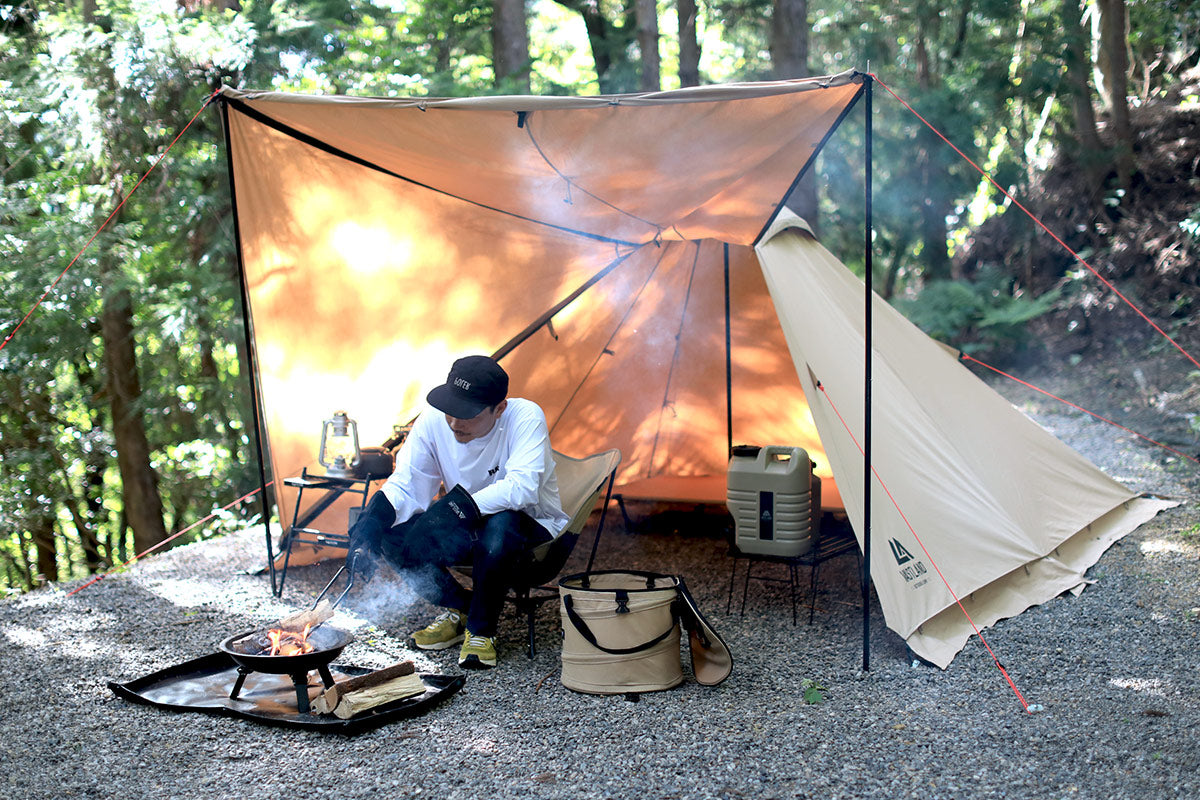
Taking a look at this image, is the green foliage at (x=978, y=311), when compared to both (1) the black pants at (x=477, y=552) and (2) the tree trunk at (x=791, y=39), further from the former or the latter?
(1) the black pants at (x=477, y=552)

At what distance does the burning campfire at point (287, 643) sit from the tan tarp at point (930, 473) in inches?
68.1

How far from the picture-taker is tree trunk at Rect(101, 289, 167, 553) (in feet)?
23.3

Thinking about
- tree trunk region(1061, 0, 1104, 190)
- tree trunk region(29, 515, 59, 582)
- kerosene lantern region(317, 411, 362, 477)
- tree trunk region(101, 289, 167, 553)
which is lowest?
tree trunk region(29, 515, 59, 582)

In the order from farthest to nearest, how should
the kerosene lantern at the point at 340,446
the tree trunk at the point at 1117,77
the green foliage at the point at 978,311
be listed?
the green foliage at the point at 978,311 → the tree trunk at the point at 1117,77 → the kerosene lantern at the point at 340,446

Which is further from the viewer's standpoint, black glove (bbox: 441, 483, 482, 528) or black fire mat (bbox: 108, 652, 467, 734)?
Result: black glove (bbox: 441, 483, 482, 528)

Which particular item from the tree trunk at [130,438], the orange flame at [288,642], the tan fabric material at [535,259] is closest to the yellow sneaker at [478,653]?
the orange flame at [288,642]

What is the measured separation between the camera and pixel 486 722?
248 cm

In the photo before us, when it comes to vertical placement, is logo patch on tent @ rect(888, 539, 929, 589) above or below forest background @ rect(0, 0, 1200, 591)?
below

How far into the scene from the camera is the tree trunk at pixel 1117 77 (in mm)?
7848

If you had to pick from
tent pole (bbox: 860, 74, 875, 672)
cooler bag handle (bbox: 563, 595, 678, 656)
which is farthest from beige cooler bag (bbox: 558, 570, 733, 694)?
tent pole (bbox: 860, 74, 875, 672)

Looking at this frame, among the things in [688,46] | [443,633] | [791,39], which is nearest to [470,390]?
[443,633]

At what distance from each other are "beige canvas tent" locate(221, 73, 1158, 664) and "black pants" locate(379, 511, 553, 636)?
1.08 metres

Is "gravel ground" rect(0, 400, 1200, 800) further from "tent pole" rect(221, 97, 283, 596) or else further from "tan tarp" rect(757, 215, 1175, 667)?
"tent pole" rect(221, 97, 283, 596)

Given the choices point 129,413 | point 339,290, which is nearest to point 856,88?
point 339,290
